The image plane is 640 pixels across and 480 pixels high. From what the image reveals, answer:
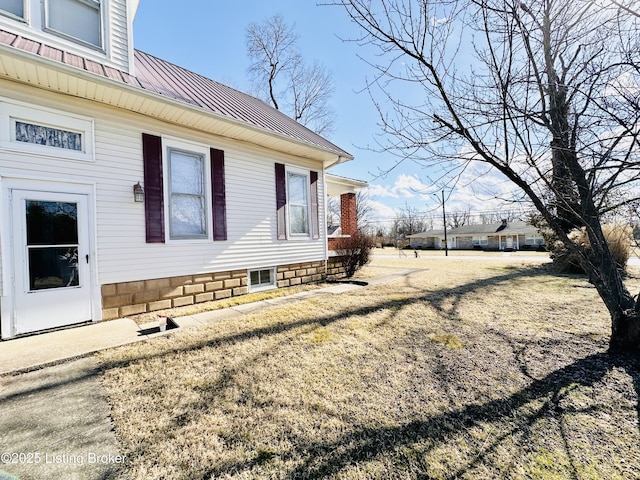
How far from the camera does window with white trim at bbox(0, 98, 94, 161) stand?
11.8ft

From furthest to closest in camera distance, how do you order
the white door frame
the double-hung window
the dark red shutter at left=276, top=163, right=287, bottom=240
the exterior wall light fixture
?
the dark red shutter at left=276, top=163, right=287, bottom=240
the double-hung window
the exterior wall light fixture
the white door frame

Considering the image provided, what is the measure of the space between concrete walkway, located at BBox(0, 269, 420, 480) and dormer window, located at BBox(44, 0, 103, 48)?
4.58 metres

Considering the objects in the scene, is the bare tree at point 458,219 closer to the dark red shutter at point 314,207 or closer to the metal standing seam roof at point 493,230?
the metal standing seam roof at point 493,230

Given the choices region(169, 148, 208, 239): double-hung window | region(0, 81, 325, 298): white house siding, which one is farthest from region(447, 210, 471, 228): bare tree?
region(169, 148, 208, 239): double-hung window

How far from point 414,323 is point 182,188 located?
4.69m

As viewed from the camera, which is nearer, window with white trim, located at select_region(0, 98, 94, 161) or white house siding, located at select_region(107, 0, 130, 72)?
window with white trim, located at select_region(0, 98, 94, 161)

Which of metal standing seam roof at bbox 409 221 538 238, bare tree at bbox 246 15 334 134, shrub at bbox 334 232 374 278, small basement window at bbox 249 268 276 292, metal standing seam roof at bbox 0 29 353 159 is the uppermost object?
bare tree at bbox 246 15 334 134

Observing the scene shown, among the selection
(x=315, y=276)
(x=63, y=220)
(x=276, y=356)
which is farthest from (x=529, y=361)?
(x=63, y=220)

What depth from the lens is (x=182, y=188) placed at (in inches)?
204

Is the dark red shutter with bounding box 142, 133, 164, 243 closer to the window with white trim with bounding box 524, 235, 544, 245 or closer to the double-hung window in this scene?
the double-hung window

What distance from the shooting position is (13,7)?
3.90 metres

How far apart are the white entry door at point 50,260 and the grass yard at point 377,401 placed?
1.50 m

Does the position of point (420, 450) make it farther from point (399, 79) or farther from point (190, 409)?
point (399, 79)

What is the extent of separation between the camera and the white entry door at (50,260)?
3652mm
